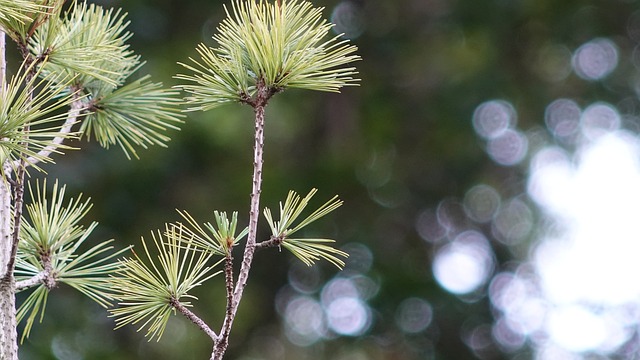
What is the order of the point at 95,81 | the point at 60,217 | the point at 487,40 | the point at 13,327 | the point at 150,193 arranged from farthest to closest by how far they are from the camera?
the point at 487,40, the point at 150,193, the point at 95,81, the point at 60,217, the point at 13,327

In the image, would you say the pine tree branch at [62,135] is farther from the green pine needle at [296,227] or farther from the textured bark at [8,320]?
the green pine needle at [296,227]

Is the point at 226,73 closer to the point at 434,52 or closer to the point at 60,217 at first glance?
the point at 60,217

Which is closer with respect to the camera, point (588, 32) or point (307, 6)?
point (307, 6)

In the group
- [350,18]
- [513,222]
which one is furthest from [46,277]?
[513,222]

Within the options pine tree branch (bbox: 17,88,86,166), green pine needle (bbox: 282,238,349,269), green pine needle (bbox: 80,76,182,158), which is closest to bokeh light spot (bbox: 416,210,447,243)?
green pine needle (bbox: 80,76,182,158)

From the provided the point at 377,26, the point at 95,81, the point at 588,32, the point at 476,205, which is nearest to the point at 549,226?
the point at 476,205

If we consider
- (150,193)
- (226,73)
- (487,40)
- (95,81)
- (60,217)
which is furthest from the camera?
(487,40)
